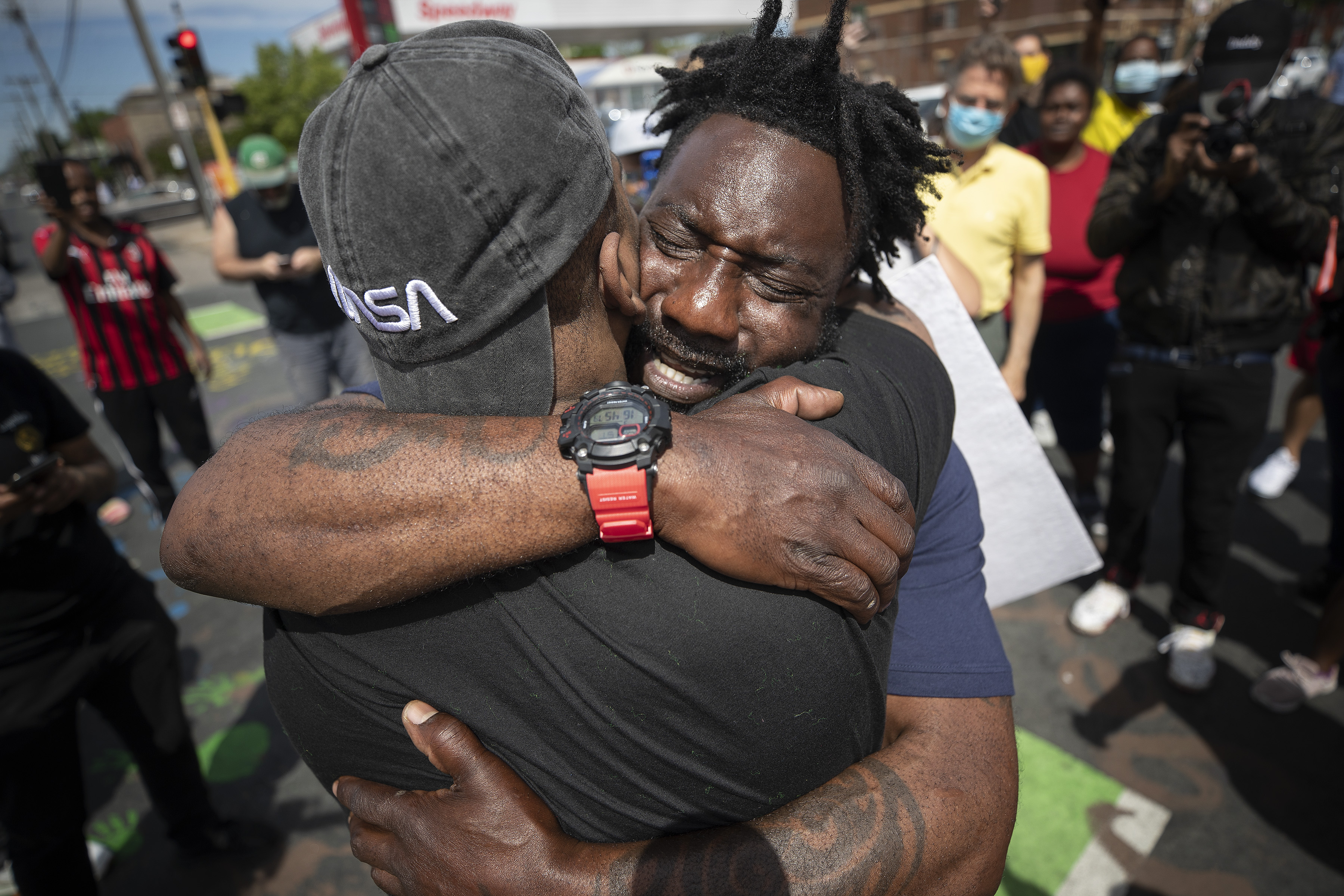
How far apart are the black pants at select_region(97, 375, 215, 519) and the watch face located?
194 inches

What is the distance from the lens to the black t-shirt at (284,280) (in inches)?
203

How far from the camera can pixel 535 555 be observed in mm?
935

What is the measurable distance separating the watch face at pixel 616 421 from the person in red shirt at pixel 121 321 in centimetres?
474

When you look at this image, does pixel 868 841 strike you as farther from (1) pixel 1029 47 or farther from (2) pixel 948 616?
(1) pixel 1029 47

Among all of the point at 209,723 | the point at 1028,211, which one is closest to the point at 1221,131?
the point at 1028,211

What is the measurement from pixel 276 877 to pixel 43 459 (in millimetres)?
1813

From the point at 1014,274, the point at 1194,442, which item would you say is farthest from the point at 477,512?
the point at 1014,274

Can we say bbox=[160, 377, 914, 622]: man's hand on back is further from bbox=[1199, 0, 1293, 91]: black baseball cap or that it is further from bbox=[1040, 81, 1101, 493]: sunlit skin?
bbox=[1040, 81, 1101, 493]: sunlit skin

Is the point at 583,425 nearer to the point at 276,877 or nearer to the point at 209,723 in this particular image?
the point at 276,877

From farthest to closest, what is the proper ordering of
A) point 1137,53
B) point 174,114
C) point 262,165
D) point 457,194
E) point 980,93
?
point 174,114 < point 1137,53 < point 262,165 < point 980,93 < point 457,194

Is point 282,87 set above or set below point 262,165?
above

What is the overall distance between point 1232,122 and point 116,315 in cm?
616

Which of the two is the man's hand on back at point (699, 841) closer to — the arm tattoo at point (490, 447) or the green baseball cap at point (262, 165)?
the arm tattoo at point (490, 447)

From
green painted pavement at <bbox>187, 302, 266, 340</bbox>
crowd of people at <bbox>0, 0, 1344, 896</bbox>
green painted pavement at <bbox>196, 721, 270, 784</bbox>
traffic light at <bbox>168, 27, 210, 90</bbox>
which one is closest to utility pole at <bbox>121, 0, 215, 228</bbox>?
traffic light at <bbox>168, 27, 210, 90</bbox>
